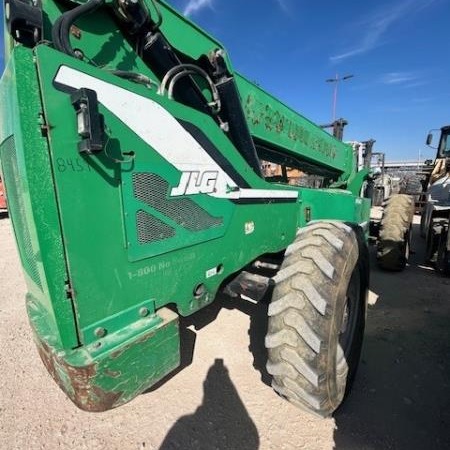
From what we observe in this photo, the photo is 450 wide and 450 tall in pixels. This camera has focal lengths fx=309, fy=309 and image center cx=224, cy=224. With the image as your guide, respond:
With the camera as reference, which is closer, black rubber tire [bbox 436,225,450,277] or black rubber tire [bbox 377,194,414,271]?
black rubber tire [bbox 436,225,450,277]

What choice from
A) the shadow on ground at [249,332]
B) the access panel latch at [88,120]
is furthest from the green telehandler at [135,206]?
the shadow on ground at [249,332]

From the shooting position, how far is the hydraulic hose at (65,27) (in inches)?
57.2

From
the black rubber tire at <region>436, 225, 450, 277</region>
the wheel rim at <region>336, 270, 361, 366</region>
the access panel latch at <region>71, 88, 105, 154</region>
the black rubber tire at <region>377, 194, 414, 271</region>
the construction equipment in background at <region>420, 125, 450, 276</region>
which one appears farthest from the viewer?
the black rubber tire at <region>377, 194, 414, 271</region>

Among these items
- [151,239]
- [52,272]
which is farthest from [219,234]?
[52,272]

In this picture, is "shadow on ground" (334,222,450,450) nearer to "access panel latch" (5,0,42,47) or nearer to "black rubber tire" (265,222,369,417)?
"black rubber tire" (265,222,369,417)

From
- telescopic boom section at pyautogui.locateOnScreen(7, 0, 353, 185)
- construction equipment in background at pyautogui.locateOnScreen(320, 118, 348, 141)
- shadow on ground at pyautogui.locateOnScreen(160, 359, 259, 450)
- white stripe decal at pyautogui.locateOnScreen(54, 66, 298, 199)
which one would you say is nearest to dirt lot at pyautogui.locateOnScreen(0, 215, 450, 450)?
shadow on ground at pyautogui.locateOnScreen(160, 359, 259, 450)

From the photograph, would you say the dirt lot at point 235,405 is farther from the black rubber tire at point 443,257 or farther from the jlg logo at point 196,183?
the black rubber tire at point 443,257

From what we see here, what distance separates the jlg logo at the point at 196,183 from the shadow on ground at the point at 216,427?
1.67 meters

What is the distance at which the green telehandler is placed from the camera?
132cm

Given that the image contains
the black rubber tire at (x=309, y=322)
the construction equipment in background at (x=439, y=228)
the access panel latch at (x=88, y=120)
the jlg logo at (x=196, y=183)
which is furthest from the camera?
the construction equipment in background at (x=439, y=228)

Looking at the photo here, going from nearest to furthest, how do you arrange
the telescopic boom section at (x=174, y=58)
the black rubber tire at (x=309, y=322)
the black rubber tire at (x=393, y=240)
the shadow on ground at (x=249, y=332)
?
the telescopic boom section at (x=174, y=58)
the black rubber tire at (x=309, y=322)
the shadow on ground at (x=249, y=332)
the black rubber tire at (x=393, y=240)

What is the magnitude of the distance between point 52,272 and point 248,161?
5.14 feet

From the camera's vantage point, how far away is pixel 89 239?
1435mm

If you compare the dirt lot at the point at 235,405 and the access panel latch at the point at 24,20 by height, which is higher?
the access panel latch at the point at 24,20
